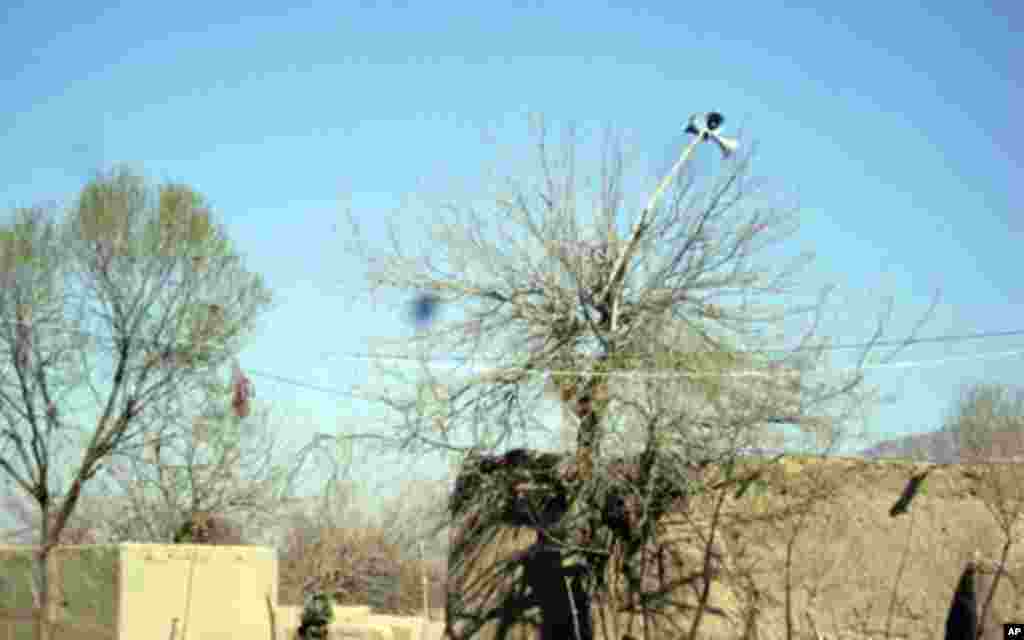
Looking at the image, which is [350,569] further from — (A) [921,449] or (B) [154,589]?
(A) [921,449]

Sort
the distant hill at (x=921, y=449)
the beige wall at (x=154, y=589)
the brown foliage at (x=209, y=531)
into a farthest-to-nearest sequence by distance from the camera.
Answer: the brown foliage at (x=209, y=531) → the beige wall at (x=154, y=589) → the distant hill at (x=921, y=449)

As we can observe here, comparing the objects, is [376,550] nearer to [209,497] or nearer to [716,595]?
[209,497]

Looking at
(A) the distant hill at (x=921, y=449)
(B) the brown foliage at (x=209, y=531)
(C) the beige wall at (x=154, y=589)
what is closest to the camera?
(A) the distant hill at (x=921, y=449)

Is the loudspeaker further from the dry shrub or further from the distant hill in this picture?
the dry shrub

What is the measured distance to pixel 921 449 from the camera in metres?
13.9

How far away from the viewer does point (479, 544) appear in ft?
43.9

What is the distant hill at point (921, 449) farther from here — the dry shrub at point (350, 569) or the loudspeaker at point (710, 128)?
the dry shrub at point (350, 569)

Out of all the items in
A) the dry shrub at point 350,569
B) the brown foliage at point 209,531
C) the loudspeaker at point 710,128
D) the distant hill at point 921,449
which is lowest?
the dry shrub at point 350,569

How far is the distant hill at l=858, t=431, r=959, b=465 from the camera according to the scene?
1225 centimetres

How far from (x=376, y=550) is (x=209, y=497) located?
358cm

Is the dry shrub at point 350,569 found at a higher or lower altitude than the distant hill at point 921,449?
lower

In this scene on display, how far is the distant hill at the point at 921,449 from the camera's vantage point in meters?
12.2

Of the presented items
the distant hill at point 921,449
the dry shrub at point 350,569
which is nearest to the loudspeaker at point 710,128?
the distant hill at point 921,449

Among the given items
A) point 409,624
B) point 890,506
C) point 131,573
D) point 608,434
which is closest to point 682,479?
point 608,434
